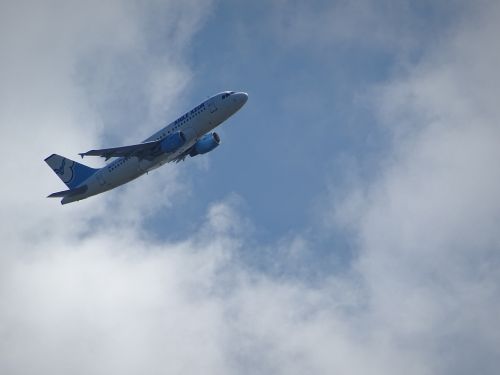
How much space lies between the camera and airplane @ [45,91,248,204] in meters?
89.3

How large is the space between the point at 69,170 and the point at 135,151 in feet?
58.9

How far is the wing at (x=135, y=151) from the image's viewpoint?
9031 centimetres

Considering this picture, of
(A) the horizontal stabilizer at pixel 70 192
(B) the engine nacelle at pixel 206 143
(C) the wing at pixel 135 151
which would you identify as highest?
(B) the engine nacelle at pixel 206 143

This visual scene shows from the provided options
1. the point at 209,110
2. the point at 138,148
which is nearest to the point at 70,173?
the point at 138,148

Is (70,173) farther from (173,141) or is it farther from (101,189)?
(173,141)

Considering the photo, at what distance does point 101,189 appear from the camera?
94.3m

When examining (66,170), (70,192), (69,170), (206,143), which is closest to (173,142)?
(206,143)

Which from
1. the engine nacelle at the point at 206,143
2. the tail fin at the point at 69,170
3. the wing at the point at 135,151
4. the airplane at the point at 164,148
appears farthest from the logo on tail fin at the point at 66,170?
the engine nacelle at the point at 206,143

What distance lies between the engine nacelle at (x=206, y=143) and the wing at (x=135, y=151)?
27.5ft

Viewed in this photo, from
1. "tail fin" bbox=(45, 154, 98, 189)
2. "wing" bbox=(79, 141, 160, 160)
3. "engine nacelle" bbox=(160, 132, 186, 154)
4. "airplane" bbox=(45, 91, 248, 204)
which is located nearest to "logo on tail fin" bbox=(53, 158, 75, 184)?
"tail fin" bbox=(45, 154, 98, 189)

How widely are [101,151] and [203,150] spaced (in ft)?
50.6

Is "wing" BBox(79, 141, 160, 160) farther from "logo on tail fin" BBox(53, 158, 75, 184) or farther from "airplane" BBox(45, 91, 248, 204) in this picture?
"logo on tail fin" BBox(53, 158, 75, 184)

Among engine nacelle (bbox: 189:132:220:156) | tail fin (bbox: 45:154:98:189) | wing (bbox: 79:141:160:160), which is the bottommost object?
wing (bbox: 79:141:160:160)

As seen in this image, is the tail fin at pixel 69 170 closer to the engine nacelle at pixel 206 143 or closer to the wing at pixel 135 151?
the wing at pixel 135 151
